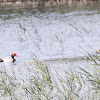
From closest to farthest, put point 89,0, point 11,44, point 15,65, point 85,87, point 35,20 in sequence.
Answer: point 85,87 < point 15,65 < point 11,44 < point 35,20 < point 89,0

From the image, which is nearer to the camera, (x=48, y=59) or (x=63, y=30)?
(x=48, y=59)

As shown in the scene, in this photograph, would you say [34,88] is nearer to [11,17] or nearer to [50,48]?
[50,48]

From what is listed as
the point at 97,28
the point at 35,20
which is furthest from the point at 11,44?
the point at 35,20

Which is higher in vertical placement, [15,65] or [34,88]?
[34,88]

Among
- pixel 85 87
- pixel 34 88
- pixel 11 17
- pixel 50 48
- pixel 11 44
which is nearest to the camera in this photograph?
pixel 34 88

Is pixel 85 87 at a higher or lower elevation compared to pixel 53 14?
higher

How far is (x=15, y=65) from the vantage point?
12984 mm

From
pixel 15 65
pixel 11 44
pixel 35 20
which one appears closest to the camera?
pixel 15 65

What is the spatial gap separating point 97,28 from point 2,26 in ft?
22.0

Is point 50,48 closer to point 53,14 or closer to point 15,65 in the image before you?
point 15,65

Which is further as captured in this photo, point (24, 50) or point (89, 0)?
point (89, 0)

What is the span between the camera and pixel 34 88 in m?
8.09

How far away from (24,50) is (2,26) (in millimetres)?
8786

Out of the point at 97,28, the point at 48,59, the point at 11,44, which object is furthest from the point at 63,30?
the point at 48,59
